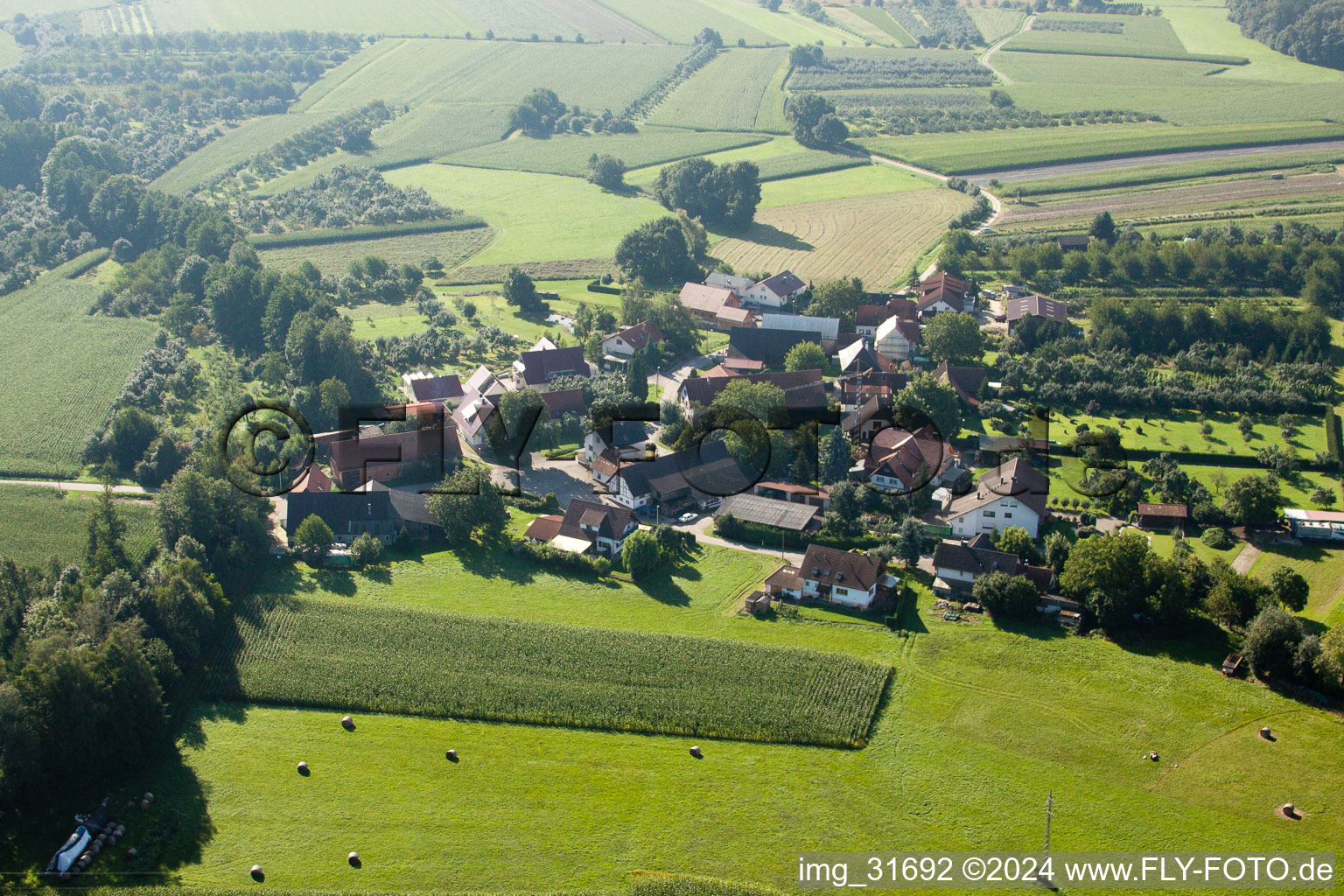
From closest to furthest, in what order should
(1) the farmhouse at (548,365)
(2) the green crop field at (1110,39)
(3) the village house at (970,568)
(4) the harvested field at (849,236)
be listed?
(3) the village house at (970,568)
(1) the farmhouse at (548,365)
(4) the harvested field at (849,236)
(2) the green crop field at (1110,39)

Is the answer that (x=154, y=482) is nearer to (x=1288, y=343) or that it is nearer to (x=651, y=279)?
(x=651, y=279)

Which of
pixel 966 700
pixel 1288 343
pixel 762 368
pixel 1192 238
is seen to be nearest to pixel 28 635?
pixel 966 700

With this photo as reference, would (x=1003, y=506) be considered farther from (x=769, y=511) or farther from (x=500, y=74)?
(x=500, y=74)

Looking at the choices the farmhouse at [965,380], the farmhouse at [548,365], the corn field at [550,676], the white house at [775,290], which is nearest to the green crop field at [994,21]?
the white house at [775,290]

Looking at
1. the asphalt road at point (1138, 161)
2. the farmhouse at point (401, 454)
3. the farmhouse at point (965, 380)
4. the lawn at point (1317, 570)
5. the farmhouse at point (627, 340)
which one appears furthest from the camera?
the asphalt road at point (1138, 161)

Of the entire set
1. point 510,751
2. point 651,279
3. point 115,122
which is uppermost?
point 115,122

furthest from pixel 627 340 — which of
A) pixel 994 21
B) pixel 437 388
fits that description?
pixel 994 21

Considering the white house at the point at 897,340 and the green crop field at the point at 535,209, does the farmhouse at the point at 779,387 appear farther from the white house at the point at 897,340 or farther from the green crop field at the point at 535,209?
the green crop field at the point at 535,209
